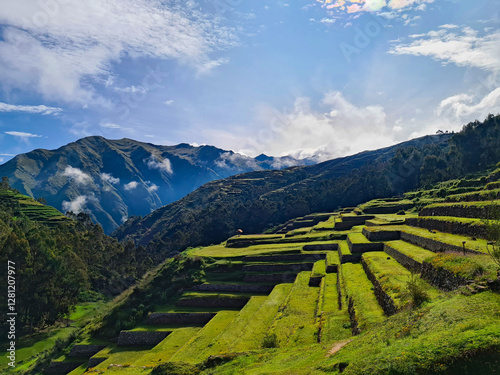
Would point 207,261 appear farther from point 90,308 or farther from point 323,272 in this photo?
point 90,308

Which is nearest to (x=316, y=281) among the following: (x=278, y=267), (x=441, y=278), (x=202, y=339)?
(x=278, y=267)

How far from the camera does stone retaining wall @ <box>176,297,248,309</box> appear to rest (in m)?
34.7

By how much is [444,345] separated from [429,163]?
334 ft

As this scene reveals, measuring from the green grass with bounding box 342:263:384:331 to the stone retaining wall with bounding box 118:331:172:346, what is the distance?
19.4 metres

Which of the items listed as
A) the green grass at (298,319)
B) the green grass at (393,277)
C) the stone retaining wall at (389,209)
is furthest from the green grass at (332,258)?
the stone retaining wall at (389,209)

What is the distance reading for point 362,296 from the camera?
1934 centimetres

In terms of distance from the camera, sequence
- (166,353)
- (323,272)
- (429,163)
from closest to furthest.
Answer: (166,353)
(323,272)
(429,163)

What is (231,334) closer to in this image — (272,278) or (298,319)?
(298,319)

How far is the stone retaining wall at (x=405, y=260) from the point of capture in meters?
19.3

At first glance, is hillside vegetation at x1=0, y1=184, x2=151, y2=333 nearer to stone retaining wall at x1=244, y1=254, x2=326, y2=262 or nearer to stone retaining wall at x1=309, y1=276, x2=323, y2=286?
stone retaining wall at x1=244, y1=254, x2=326, y2=262

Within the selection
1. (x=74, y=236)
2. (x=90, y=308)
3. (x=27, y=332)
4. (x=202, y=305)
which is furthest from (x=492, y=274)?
(x=74, y=236)

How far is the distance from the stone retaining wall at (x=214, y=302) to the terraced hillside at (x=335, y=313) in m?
0.12

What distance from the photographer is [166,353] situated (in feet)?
82.7

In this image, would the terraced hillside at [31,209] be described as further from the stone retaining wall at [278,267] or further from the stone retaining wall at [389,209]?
the stone retaining wall at [389,209]
